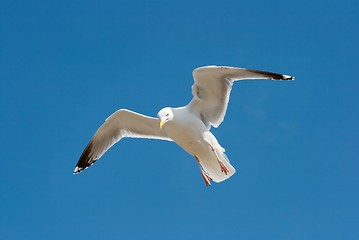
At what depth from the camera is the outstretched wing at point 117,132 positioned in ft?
27.1

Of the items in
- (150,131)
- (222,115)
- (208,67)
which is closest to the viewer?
(208,67)

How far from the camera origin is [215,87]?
7.56m

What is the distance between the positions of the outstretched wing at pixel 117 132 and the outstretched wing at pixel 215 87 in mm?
715

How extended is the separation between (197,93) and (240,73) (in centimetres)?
57

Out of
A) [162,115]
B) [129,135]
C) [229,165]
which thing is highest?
[129,135]

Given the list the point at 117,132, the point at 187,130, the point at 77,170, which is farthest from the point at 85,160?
the point at 187,130

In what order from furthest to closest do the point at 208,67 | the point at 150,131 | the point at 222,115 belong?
1. the point at 150,131
2. the point at 222,115
3. the point at 208,67

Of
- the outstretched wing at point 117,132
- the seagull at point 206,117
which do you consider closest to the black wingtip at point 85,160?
the outstretched wing at point 117,132

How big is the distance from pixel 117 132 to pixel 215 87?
1.70 metres

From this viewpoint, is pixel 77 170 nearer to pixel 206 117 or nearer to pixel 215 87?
pixel 206 117

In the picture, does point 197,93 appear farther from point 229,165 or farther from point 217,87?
point 229,165

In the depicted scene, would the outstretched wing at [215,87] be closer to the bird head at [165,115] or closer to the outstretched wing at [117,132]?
the bird head at [165,115]

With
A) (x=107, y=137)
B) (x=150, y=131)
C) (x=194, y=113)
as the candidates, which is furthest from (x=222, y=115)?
(x=107, y=137)

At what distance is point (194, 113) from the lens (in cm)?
767
